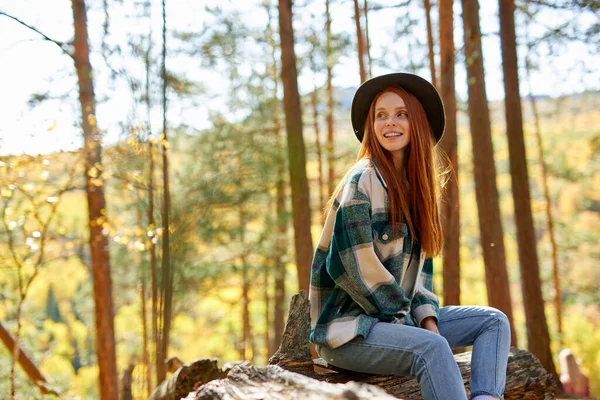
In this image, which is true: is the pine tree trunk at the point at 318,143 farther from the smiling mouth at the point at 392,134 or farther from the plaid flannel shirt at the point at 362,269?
the plaid flannel shirt at the point at 362,269

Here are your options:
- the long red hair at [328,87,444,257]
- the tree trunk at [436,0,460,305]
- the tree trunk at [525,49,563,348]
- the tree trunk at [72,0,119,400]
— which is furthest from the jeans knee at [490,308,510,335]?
the tree trunk at [525,49,563,348]

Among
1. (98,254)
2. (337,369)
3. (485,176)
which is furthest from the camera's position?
(98,254)

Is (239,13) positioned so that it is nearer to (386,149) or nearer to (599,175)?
(386,149)

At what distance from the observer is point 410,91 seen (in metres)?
2.84

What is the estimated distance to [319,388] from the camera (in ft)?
6.00

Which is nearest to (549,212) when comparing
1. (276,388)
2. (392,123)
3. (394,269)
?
(392,123)

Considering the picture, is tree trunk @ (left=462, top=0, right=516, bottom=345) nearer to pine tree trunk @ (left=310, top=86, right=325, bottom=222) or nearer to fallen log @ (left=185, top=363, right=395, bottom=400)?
fallen log @ (left=185, top=363, right=395, bottom=400)

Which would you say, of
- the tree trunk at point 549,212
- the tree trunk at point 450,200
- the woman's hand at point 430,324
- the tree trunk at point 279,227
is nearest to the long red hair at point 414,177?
the woman's hand at point 430,324

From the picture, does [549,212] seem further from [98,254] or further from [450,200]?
[98,254]

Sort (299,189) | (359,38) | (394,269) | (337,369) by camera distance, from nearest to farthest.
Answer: (394,269), (337,369), (299,189), (359,38)

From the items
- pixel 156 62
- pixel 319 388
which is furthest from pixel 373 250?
pixel 156 62

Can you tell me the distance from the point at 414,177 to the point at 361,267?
1.87ft

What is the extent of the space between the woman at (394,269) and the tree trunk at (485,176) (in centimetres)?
465

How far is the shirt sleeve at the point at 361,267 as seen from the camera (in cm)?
241
